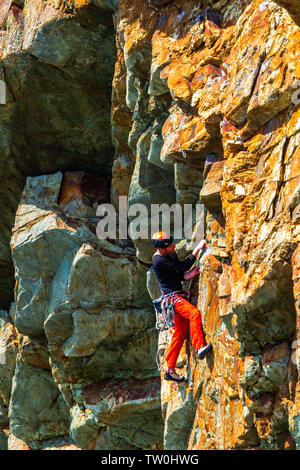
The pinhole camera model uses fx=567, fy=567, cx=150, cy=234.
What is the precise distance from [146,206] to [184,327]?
15.3 feet

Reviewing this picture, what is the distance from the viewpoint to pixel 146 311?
18734 mm

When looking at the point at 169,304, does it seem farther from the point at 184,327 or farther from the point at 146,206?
the point at 146,206

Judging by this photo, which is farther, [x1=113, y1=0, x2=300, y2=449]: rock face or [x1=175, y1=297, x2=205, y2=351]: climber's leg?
[x1=175, y1=297, x2=205, y2=351]: climber's leg

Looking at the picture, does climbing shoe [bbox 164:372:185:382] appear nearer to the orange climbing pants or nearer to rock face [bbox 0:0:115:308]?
the orange climbing pants

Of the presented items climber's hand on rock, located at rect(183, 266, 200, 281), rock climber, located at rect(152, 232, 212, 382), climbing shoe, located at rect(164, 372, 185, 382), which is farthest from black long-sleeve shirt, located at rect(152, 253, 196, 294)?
climbing shoe, located at rect(164, 372, 185, 382)

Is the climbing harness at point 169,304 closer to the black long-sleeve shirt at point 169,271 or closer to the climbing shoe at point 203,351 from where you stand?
the black long-sleeve shirt at point 169,271

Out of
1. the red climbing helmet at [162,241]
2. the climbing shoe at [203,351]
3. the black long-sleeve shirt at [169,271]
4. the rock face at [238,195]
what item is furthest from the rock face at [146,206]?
the red climbing helmet at [162,241]

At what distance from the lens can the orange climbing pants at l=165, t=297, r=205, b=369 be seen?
467 inches

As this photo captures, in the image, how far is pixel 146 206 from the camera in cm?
1625

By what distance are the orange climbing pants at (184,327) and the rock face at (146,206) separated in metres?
0.27

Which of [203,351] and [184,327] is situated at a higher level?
[184,327]

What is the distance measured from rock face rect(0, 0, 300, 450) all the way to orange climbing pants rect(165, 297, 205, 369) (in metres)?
0.27

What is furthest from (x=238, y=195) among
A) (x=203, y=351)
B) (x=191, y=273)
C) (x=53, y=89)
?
(x=53, y=89)

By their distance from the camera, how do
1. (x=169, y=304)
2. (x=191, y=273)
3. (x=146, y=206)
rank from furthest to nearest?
(x=146, y=206)
(x=191, y=273)
(x=169, y=304)
